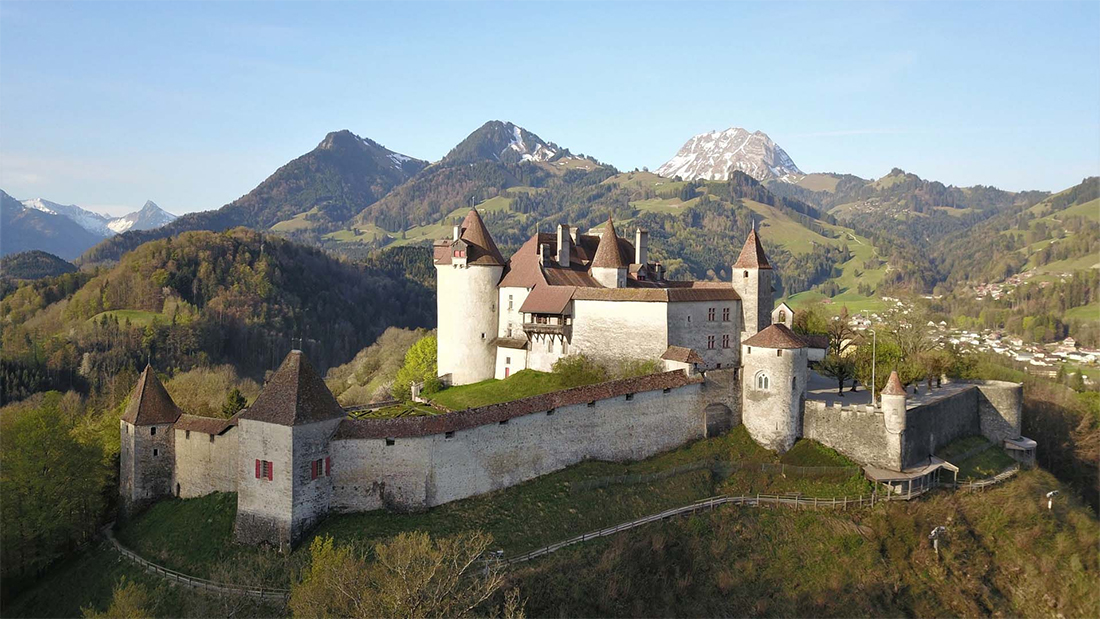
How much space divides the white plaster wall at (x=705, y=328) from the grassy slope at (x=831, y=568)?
1025cm

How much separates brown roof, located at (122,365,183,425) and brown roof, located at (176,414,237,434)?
2.39ft

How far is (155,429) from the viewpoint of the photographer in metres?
39.0

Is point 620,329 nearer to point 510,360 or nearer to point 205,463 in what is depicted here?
point 510,360

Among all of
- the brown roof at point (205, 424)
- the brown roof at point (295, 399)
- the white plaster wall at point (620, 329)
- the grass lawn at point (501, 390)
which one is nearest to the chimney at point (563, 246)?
the white plaster wall at point (620, 329)

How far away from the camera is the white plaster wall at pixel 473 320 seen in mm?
49938

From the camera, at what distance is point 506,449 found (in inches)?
1426

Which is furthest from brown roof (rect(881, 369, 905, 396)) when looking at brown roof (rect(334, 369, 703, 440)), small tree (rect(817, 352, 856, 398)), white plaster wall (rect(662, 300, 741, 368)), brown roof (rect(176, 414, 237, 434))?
brown roof (rect(176, 414, 237, 434))

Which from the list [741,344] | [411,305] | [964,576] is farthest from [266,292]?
[964,576]

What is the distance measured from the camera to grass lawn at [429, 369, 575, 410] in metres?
41.8

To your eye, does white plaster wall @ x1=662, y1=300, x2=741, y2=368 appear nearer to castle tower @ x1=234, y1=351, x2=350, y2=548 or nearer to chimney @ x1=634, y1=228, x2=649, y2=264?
chimney @ x1=634, y1=228, x2=649, y2=264

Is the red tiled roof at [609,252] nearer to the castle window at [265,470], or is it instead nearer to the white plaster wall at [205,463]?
the white plaster wall at [205,463]

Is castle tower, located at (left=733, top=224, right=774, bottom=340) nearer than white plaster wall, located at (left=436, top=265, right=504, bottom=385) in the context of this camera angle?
Yes

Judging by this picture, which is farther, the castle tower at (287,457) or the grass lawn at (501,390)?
the grass lawn at (501,390)

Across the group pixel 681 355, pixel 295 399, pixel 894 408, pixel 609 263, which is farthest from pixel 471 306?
pixel 894 408
